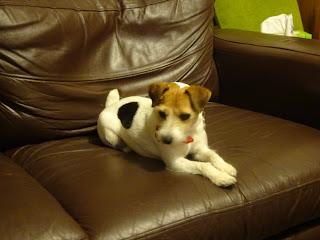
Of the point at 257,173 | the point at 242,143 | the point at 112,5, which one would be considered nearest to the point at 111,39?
the point at 112,5

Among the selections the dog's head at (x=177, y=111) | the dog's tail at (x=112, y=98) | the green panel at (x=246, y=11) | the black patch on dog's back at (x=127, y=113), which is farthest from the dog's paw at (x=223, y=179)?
the green panel at (x=246, y=11)

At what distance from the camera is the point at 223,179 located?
4.15ft

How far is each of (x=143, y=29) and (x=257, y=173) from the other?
85 centimetres

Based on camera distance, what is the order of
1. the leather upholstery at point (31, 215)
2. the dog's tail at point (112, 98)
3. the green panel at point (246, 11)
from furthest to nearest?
the green panel at point (246, 11), the dog's tail at point (112, 98), the leather upholstery at point (31, 215)

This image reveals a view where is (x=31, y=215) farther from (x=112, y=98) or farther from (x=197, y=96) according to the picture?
(x=112, y=98)

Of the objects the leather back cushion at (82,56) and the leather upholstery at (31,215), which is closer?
the leather upholstery at (31,215)

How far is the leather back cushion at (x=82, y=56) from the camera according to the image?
1.57 metres

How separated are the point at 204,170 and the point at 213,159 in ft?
0.29

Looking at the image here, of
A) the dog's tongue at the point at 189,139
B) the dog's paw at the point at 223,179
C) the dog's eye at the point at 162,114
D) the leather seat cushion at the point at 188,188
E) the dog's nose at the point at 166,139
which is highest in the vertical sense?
the dog's eye at the point at 162,114

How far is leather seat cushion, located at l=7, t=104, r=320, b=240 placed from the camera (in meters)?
1.15

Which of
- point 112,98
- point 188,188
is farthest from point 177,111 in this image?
point 112,98

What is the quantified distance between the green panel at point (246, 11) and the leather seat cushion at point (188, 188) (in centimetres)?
90

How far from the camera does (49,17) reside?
1632mm

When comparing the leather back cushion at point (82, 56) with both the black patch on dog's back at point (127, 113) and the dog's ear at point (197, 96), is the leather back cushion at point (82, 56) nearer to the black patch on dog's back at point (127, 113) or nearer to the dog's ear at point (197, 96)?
the black patch on dog's back at point (127, 113)
